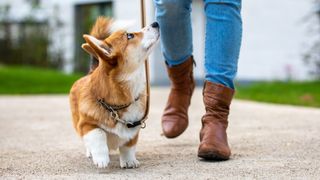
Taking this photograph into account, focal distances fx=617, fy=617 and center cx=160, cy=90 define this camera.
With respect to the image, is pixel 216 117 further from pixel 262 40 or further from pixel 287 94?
pixel 262 40

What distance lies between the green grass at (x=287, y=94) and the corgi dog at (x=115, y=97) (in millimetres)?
3640

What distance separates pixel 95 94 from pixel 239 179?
826 mm

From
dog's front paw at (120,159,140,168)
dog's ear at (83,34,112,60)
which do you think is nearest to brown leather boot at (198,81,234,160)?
dog's front paw at (120,159,140,168)

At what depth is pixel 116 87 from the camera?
9.62ft

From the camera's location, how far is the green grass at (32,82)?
381 inches

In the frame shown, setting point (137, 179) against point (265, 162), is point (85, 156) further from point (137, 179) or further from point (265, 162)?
point (265, 162)

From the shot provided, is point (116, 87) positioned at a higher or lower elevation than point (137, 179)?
higher

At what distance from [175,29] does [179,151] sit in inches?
26.8

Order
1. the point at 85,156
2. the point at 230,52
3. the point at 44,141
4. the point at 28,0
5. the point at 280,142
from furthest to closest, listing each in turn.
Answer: the point at 28,0, the point at 44,141, the point at 280,142, the point at 85,156, the point at 230,52

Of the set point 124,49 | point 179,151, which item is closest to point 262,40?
point 179,151

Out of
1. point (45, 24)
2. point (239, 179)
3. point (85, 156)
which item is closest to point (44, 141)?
point (85, 156)

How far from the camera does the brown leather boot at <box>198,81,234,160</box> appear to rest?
3016mm

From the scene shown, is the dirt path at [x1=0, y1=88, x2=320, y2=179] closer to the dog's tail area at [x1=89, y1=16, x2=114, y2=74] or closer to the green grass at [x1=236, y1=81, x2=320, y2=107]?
the dog's tail area at [x1=89, y1=16, x2=114, y2=74]

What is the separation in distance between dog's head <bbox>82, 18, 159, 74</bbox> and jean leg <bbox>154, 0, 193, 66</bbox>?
0.72 feet
